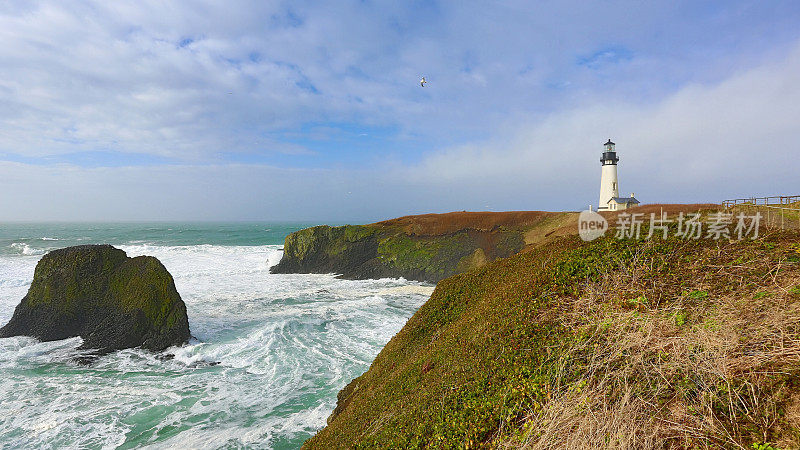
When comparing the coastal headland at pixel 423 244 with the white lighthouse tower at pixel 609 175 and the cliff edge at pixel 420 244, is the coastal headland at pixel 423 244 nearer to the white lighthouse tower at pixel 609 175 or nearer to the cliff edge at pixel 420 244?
the cliff edge at pixel 420 244

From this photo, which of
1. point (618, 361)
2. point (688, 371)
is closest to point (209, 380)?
point (618, 361)

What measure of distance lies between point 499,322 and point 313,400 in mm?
7784

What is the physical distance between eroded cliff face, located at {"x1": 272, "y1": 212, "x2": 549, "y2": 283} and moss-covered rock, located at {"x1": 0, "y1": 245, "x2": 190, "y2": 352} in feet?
65.3

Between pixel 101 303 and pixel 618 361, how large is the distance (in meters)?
21.1

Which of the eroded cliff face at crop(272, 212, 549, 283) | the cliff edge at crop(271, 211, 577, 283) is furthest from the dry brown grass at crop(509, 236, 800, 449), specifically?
the eroded cliff face at crop(272, 212, 549, 283)

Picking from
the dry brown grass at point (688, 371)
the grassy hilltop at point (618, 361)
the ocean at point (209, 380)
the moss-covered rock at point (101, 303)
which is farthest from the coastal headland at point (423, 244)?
the dry brown grass at point (688, 371)

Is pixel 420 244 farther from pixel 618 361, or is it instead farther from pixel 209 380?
pixel 618 361

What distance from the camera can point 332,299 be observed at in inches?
982

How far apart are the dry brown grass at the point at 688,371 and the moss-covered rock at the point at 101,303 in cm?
1702

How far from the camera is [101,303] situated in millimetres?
16406

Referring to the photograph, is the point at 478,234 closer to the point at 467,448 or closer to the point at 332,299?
the point at 332,299

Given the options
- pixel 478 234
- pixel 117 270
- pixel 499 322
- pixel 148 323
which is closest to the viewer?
pixel 499 322

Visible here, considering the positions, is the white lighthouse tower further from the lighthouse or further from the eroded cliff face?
the eroded cliff face

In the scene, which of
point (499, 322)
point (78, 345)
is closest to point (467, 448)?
point (499, 322)
